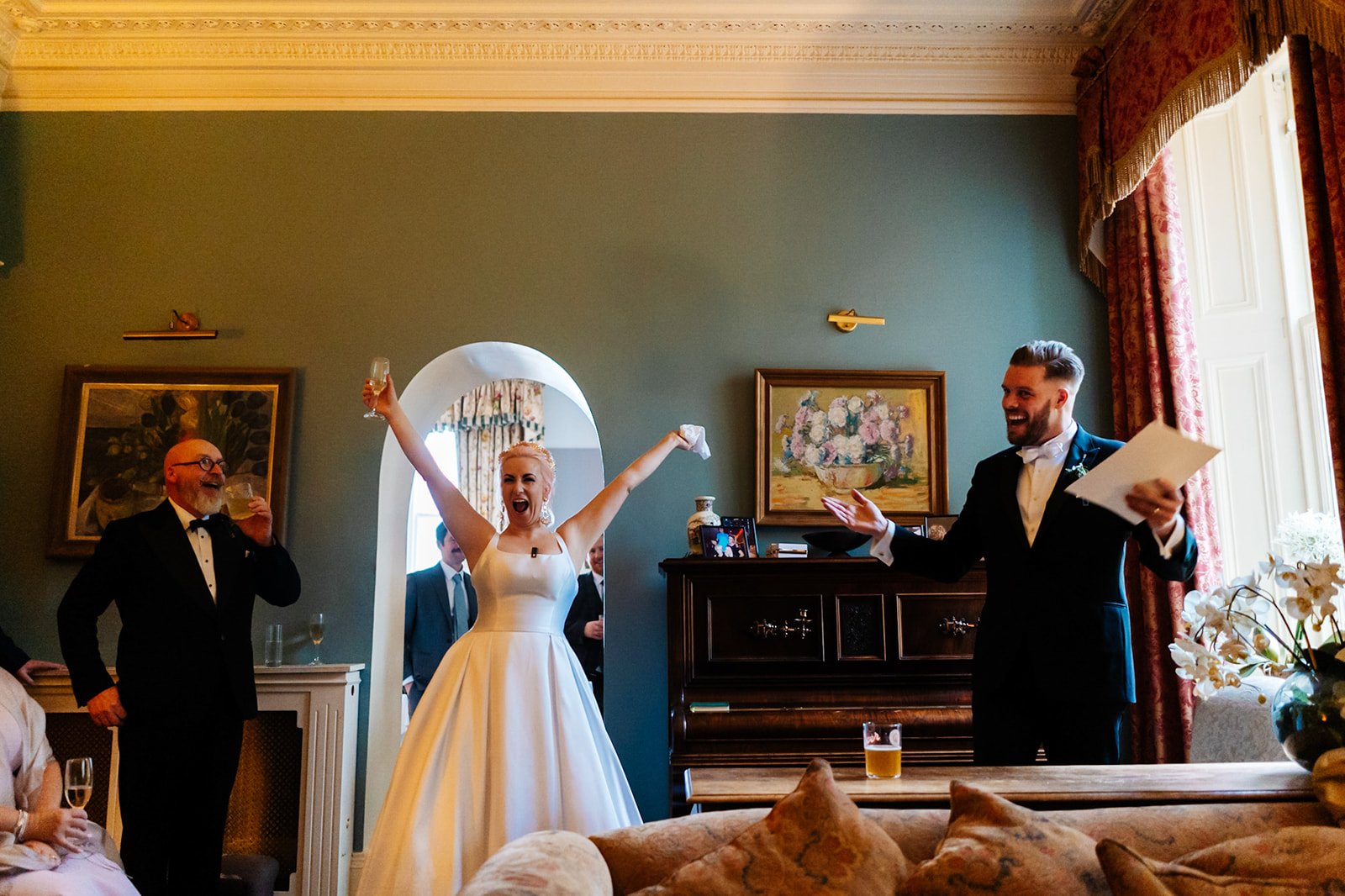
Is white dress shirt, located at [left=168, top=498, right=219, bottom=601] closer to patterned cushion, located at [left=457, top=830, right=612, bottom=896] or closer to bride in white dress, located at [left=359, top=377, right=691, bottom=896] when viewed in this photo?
bride in white dress, located at [left=359, top=377, right=691, bottom=896]

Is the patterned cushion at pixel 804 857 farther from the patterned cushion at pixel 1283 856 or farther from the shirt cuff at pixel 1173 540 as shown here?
the shirt cuff at pixel 1173 540

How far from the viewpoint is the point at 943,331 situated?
4.71m

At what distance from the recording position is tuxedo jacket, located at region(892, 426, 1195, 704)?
2.67 metres

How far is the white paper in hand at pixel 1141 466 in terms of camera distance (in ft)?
7.91

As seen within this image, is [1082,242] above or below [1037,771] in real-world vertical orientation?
above

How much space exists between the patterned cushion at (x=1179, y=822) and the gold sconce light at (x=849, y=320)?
2.90m

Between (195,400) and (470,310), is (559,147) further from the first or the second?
(195,400)

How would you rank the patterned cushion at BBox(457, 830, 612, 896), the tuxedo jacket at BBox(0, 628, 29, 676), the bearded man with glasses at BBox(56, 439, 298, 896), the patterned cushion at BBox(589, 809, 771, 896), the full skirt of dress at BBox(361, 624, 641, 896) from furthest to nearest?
the tuxedo jacket at BBox(0, 628, 29, 676) < the bearded man with glasses at BBox(56, 439, 298, 896) < the full skirt of dress at BBox(361, 624, 641, 896) < the patterned cushion at BBox(589, 809, 771, 896) < the patterned cushion at BBox(457, 830, 612, 896)

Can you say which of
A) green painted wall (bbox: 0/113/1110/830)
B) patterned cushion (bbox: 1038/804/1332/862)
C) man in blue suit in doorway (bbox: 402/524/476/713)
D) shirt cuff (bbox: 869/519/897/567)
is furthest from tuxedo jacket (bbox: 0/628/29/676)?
patterned cushion (bbox: 1038/804/1332/862)

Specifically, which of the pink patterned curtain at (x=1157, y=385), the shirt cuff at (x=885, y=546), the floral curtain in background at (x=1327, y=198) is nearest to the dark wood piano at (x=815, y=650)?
the pink patterned curtain at (x=1157, y=385)

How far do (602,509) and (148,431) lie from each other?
2.14 metres

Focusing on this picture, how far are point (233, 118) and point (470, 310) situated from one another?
4.67 feet

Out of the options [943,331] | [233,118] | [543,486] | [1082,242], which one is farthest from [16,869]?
[1082,242]

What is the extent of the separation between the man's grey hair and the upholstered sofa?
138cm
